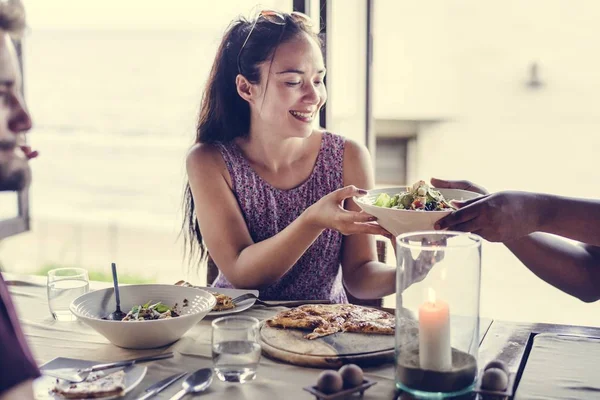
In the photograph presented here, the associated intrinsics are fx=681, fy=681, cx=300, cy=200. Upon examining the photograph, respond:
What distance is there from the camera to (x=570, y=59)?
5.72 meters

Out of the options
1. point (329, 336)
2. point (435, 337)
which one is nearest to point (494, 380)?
point (435, 337)

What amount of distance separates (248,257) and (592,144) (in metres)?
4.67

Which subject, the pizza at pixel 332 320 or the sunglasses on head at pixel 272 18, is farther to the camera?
the sunglasses on head at pixel 272 18

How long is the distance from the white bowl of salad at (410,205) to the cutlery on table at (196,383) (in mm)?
480

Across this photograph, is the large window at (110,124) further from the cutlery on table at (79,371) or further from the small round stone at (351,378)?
the small round stone at (351,378)

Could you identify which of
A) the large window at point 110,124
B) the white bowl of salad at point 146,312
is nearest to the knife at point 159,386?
the white bowl of salad at point 146,312

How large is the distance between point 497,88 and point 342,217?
4.72 m

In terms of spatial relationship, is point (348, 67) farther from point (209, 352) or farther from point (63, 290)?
point (209, 352)

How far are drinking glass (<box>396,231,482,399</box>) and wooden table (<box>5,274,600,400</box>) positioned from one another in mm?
70

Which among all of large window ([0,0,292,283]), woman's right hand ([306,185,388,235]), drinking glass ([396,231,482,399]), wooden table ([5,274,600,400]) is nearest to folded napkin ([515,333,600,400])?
wooden table ([5,274,600,400])

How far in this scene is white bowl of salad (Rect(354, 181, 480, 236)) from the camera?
1337 millimetres

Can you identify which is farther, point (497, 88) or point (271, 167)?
point (497, 88)

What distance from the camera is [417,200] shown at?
1.45 meters

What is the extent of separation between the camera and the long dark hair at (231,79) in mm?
2010
